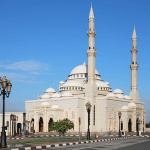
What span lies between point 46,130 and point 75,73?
65.0ft

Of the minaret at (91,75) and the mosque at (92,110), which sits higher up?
the minaret at (91,75)

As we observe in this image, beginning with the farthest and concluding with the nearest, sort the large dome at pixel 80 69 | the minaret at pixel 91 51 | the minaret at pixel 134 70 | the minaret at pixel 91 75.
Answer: the large dome at pixel 80 69, the minaret at pixel 134 70, the minaret at pixel 91 51, the minaret at pixel 91 75

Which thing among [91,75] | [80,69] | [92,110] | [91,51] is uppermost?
[91,51]

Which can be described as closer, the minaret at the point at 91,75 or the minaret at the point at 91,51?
the minaret at the point at 91,75

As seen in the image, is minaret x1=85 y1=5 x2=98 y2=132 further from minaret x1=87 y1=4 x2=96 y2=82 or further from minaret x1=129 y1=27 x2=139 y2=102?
minaret x1=129 y1=27 x2=139 y2=102

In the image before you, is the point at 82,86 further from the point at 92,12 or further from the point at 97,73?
the point at 92,12

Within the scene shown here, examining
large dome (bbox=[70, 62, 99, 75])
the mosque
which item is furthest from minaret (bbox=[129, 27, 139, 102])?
large dome (bbox=[70, 62, 99, 75])

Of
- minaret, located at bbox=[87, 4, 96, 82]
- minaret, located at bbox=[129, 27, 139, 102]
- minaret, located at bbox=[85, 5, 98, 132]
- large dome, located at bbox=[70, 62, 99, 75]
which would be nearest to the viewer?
minaret, located at bbox=[85, 5, 98, 132]

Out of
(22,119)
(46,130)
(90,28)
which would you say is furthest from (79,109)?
(90,28)

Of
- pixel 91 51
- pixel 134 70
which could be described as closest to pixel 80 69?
pixel 134 70

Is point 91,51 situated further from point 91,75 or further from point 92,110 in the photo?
point 92,110

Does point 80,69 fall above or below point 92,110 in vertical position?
above

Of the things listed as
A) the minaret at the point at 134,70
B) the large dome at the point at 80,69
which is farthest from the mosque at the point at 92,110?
the large dome at the point at 80,69

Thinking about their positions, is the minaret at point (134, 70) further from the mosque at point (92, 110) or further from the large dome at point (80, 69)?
the large dome at point (80, 69)
